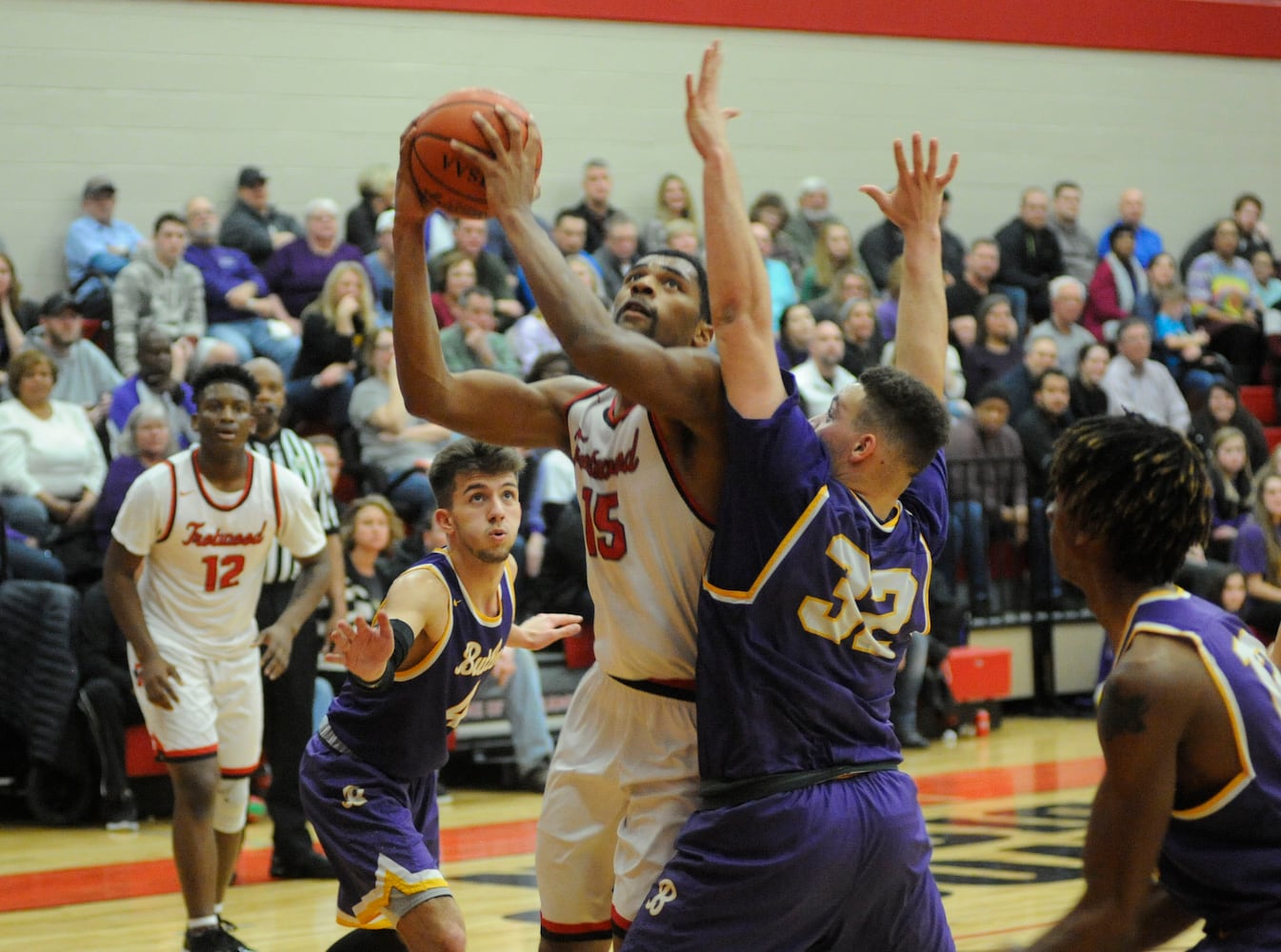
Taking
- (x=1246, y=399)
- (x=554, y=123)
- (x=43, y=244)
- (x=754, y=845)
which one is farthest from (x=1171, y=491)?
(x=1246, y=399)

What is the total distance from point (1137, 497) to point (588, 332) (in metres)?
1.06

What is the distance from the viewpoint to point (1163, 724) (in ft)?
8.39

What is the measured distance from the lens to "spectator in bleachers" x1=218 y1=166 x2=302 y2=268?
11.7m

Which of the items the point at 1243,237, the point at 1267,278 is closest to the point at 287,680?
the point at 1267,278

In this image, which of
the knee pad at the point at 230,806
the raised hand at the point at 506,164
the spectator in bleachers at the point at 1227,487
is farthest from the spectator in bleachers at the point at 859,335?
the raised hand at the point at 506,164

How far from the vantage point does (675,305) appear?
11.9 feet

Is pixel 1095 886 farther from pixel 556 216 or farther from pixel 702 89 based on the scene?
pixel 556 216

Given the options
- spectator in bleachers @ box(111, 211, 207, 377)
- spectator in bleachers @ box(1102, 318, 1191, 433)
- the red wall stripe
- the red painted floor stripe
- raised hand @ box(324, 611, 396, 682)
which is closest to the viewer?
raised hand @ box(324, 611, 396, 682)

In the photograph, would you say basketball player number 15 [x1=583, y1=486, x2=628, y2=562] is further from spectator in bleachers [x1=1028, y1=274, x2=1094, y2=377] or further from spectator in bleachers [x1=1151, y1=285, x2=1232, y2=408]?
spectator in bleachers [x1=1151, y1=285, x2=1232, y2=408]

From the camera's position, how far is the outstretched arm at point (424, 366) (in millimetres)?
3584

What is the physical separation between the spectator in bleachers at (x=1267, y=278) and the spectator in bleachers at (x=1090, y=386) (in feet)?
12.0

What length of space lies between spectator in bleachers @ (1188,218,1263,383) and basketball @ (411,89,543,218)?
505 inches

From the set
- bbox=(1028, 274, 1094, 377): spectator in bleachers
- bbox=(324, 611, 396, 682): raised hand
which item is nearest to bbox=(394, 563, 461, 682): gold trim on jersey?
bbox=(324, 611, 396, 682): raised hand

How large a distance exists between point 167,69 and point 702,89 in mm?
10151
